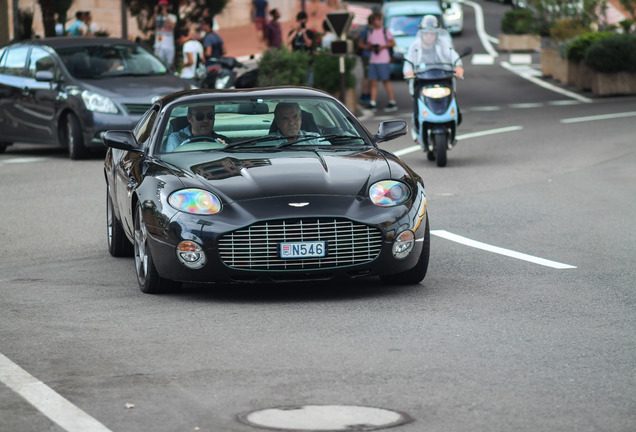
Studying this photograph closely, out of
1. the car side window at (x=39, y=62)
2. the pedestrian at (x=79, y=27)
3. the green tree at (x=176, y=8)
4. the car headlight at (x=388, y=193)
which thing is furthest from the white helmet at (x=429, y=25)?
the pedestrian at (x=79, y=27)

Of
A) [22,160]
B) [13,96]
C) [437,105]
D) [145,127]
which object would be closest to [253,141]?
[145,127]

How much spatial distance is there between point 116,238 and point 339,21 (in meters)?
15.3

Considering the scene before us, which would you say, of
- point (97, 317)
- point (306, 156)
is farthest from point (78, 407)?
point (306, 156)

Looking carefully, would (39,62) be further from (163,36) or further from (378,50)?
(378,50)

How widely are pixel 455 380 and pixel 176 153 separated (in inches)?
149

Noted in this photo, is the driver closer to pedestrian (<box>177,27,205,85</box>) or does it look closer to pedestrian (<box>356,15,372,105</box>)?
pedestrian (<box>177,27,205,85</box>)

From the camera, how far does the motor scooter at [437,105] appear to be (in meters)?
17.9

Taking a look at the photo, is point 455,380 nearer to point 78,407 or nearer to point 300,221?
point 78,407

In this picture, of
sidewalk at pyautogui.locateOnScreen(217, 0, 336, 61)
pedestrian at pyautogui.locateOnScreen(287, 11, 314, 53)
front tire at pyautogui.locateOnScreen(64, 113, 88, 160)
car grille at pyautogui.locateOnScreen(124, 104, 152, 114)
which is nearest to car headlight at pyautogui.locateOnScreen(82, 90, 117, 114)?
car grille at pyautogui.locateOnScreen(124, 104, 152, 114)

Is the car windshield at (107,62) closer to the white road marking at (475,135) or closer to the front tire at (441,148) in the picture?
the white road marking at (475,135)

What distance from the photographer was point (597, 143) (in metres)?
20.7

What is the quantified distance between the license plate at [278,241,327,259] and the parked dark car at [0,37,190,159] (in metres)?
11.3

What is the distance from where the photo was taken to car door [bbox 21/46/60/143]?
20.5 metres

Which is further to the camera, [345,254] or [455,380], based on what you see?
[345,254]
